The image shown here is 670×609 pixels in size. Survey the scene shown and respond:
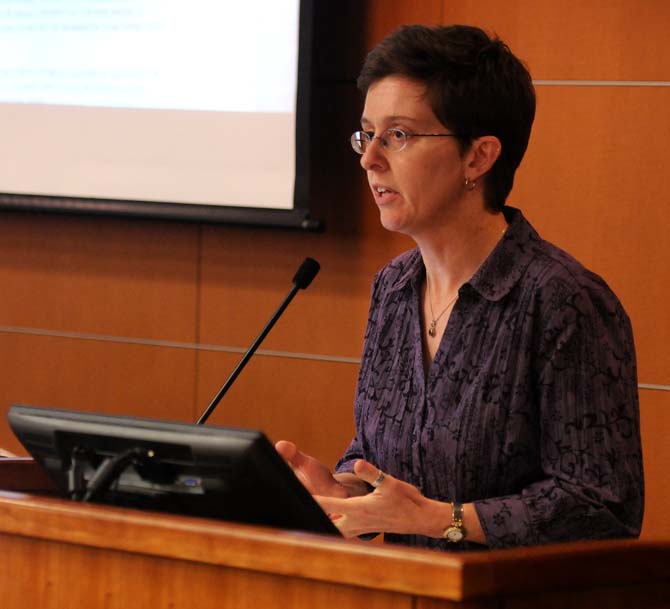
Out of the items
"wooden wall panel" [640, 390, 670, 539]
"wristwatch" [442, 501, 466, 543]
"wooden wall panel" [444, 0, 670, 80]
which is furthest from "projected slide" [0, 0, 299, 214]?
"wristwatch" [442, 501, 466, 543]

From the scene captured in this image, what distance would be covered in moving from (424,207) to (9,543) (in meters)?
0.95

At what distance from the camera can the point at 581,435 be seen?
1.86 meters

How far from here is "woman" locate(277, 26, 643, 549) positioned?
6.04 feet

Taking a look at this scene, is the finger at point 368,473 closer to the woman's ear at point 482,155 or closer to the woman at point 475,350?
the woman at point 475,350

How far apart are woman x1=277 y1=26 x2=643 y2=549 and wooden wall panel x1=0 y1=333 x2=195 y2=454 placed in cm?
205

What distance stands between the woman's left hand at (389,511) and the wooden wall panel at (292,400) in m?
2.20

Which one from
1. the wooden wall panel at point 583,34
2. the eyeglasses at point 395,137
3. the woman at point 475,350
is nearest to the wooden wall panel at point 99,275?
the wooden wall panel at point 583,34

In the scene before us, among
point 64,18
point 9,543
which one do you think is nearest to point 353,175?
point 64,18

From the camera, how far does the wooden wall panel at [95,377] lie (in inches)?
168

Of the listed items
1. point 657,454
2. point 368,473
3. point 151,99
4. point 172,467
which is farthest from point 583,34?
point 172,467

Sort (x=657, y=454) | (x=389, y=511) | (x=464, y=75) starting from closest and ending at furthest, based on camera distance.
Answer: (x=389, y=511) → (x=464, y=75) → (x=657, y=454)

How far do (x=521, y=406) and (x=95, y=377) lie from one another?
8.90ft

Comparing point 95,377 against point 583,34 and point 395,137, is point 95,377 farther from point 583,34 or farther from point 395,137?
point 395,137

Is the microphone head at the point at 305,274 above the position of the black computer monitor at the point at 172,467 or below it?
above
